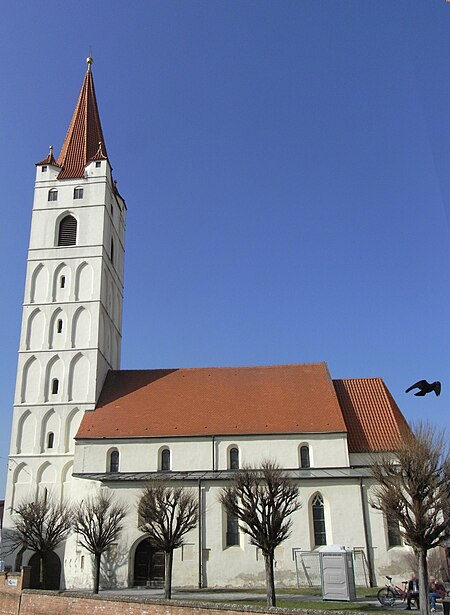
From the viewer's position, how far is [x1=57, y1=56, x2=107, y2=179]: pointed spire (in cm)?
4762

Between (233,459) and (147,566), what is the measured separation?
7574 millimetres

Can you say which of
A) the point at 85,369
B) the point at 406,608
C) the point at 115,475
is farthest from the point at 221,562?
the point at 85,369

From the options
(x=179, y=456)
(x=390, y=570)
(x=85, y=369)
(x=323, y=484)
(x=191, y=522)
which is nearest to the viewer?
(x=191, y=522)

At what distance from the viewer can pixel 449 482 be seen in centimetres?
2164

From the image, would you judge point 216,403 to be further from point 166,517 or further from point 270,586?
point 270,586

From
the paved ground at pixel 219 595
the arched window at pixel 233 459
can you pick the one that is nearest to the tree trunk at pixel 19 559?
the paved ground at pixel 219 595

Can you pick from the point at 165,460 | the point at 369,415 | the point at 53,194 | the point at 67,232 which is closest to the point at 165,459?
the point at 165,460

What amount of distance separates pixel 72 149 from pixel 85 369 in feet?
60.0

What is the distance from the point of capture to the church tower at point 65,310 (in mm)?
39312

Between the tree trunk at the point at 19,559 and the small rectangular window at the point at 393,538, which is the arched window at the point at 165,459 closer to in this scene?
the tree trunk at the point at 19,559

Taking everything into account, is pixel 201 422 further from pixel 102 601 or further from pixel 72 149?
pixel 72 149

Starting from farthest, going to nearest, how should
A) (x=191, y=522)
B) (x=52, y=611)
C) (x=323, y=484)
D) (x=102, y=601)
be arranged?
(x=323, y=484)
(x=191, y=522)
(x=52, y=611)
(x=102, y=601)

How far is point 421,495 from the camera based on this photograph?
2128 centimetres

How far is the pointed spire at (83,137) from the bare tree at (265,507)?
28.4m
